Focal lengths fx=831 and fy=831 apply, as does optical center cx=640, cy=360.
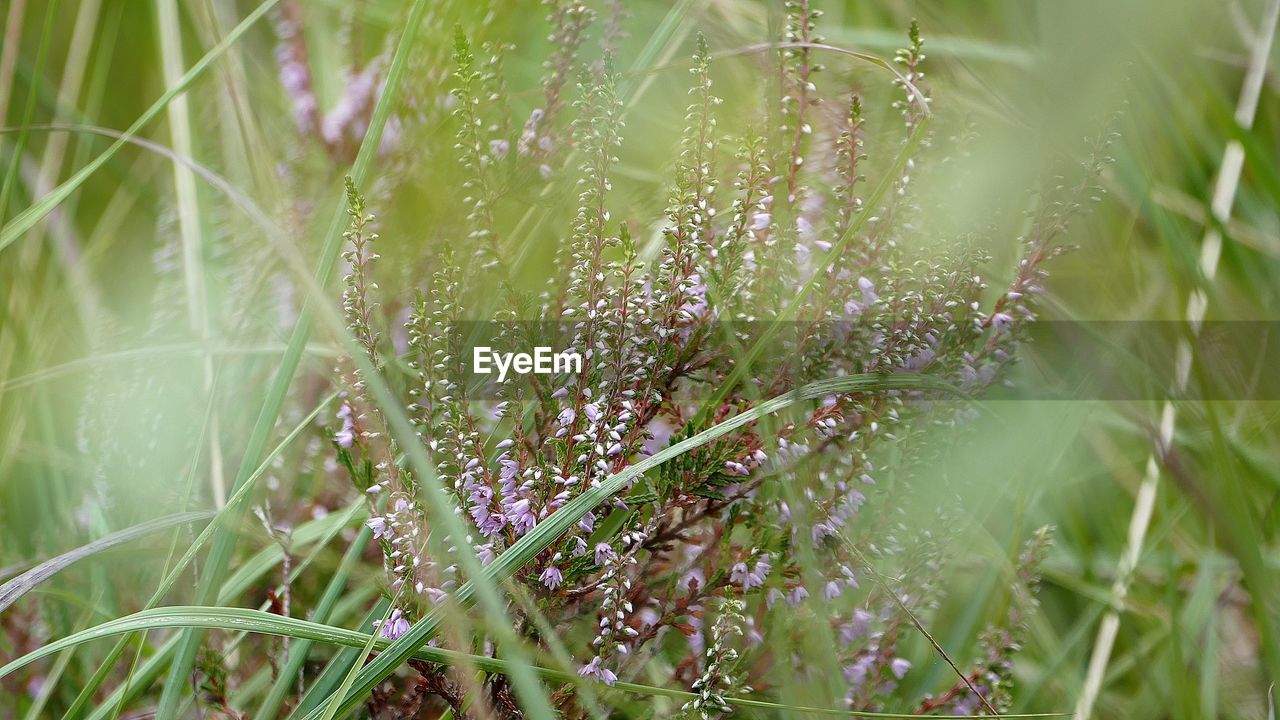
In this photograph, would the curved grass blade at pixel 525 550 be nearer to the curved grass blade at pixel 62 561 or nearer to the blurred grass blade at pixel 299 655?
the blurred grass blade at pixel 299 655

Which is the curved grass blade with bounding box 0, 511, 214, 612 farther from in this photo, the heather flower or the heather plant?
the heather flower

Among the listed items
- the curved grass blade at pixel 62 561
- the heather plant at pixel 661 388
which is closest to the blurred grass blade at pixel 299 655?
the heather plant at pixel 661 388

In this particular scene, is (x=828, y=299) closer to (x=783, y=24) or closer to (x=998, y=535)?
(x=783, y=24)

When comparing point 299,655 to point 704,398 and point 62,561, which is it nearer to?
point 62,561

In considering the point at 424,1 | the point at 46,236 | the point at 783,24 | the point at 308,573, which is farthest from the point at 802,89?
the point at 46,236

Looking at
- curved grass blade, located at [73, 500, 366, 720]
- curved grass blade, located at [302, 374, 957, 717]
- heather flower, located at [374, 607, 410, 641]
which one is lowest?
curved grass blade, located at [73, 500, 366, 720]

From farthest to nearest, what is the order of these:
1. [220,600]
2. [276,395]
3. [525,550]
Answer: [220,600] < [276,395] < [525,550]

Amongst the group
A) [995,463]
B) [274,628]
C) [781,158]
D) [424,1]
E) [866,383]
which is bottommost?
[274,628]

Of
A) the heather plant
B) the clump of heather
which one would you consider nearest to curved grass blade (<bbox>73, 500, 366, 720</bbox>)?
the heather plant

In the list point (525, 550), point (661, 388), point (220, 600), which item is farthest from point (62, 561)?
point (661, 388)
